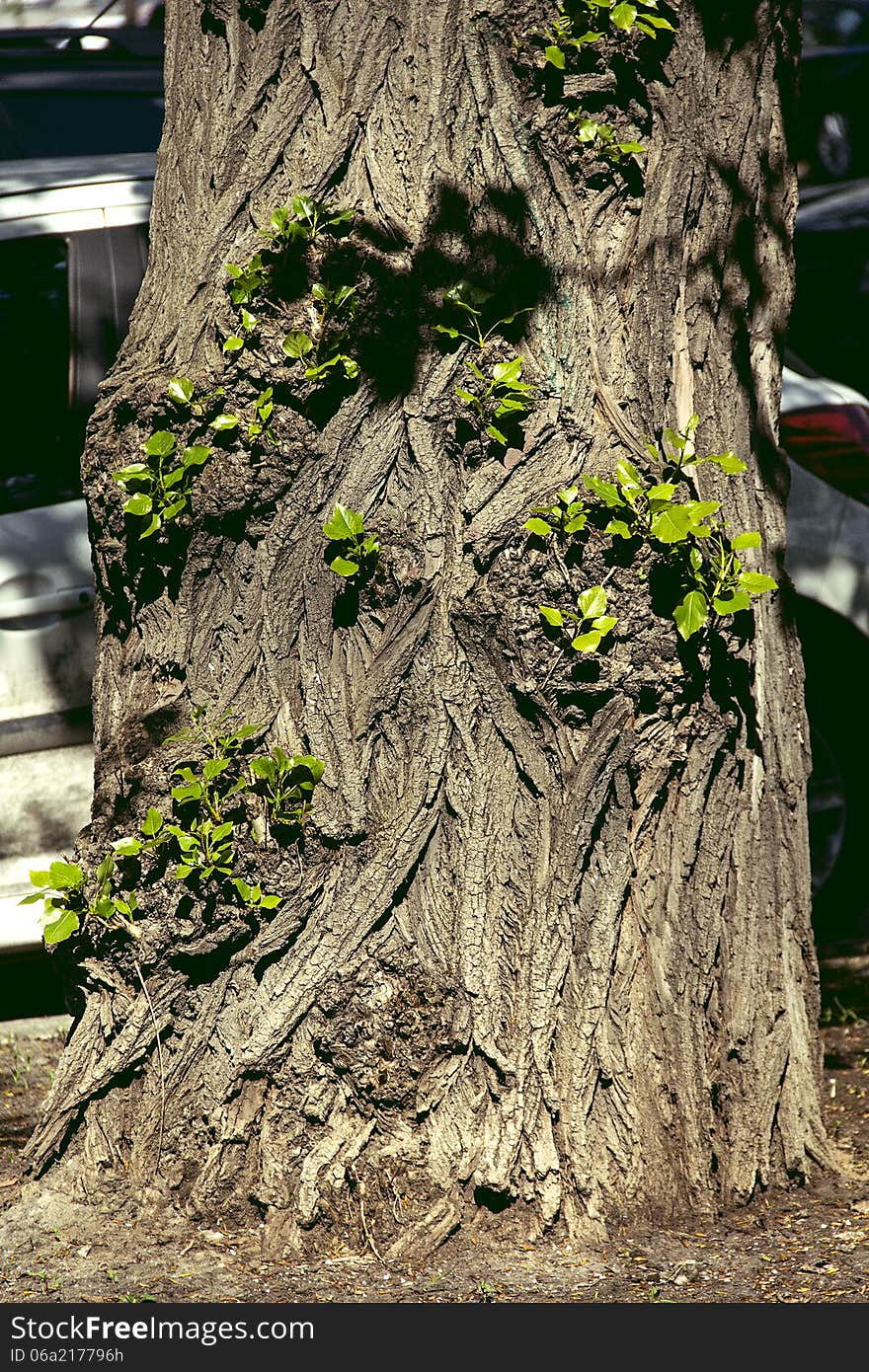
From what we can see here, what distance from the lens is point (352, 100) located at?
2.77 metres

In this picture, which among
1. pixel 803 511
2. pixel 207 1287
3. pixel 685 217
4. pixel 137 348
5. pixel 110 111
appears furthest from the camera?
pixel 110 111

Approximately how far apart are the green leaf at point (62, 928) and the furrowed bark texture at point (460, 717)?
0.08m

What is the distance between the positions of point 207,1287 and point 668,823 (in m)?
1.23

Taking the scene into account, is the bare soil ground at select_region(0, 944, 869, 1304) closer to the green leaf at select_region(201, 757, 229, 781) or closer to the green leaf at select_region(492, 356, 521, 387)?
the green leaf at select_region(201, 757, 229, 781)

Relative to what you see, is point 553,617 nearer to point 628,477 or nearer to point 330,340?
point 628,477

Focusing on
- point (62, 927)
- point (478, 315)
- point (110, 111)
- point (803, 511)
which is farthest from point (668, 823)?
point (110, 111)

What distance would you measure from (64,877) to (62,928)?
0.33 feet

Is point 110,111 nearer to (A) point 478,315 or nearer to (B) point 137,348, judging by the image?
(B) point 137,348

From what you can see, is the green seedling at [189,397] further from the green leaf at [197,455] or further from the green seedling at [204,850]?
the green seedling at [204,850]

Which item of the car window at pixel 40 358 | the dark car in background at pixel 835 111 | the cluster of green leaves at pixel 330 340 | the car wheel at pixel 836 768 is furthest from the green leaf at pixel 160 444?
the dark car in background at pixel 835 111

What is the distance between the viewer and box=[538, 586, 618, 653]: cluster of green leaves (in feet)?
8.61

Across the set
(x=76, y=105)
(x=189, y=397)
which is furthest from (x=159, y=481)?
(x=76, y=105)

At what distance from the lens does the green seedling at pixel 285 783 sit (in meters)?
2.75

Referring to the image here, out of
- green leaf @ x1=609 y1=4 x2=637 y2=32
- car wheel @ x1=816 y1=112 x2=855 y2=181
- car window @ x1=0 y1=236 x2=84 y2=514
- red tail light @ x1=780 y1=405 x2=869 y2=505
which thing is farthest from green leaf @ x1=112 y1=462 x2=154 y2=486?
car wheel @ x1=816 y1=112 x2=855 y2=181
